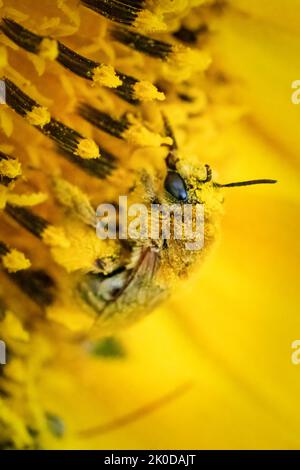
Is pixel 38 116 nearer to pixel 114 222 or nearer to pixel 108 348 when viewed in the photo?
pixel 114 222

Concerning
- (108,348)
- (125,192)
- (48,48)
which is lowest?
(108,348)

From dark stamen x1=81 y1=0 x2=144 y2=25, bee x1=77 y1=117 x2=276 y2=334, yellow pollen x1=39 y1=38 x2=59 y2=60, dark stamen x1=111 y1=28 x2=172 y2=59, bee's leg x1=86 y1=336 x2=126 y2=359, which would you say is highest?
dark stamen x1=81 y1=0 x2=144 y2=25

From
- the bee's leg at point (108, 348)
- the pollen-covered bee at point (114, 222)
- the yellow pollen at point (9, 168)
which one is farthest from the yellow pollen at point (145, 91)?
the bee's leg at point (108, 348)

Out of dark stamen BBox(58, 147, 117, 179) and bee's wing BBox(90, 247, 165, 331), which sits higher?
dark stamen BBox(58, 147, 117, 179)

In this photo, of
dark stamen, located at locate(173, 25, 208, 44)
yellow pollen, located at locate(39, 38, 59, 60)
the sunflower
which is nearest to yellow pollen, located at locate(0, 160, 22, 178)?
the sunflower

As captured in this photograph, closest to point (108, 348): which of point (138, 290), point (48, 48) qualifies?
point (138, 290)

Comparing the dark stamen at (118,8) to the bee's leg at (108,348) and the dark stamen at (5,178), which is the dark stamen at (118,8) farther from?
the bee's leg at (108,348)

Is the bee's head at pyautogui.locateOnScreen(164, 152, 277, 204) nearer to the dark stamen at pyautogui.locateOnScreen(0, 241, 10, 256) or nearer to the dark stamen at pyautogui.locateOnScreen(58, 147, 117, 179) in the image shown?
the dark stamen at pyautogui.locateOnScreen(58, 147, 117, 179)
